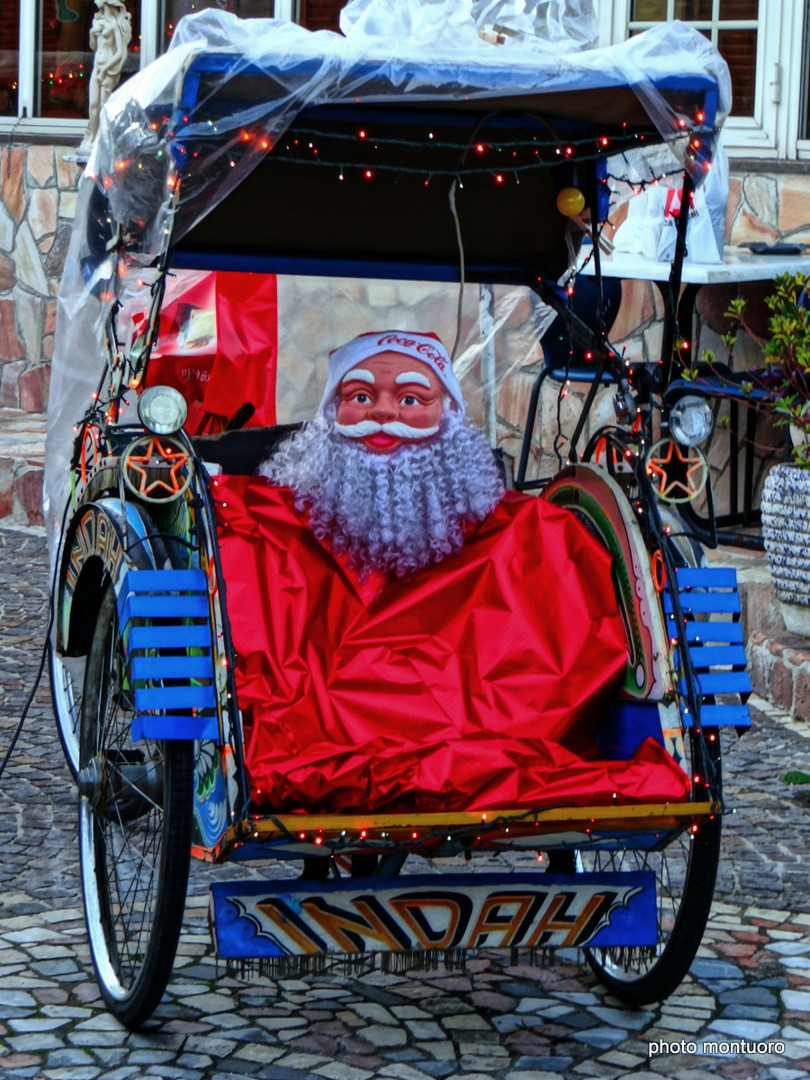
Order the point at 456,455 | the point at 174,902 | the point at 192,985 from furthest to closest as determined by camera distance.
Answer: the point at 456,455 → the point at 192,985 → the point at 174,902

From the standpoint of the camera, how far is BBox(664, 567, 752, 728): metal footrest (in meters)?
3.29

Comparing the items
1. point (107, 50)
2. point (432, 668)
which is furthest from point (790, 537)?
point (107, 50)

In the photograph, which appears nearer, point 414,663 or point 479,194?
point 414,663

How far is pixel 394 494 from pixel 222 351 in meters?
1.71

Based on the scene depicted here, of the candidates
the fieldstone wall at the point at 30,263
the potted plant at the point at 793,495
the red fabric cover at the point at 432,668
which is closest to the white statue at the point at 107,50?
the fieldstone wall at the point at 30,263

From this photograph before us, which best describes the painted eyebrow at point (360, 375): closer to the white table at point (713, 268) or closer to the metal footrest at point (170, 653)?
the metal footrest at point (170, 653)

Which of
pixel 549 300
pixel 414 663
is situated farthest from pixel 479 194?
pixel 414 663

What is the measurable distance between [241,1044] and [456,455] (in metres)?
1.39

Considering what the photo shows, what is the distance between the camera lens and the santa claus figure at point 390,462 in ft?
12.5

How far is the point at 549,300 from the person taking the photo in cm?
457

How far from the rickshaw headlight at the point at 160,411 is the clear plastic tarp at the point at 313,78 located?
0.38 meters

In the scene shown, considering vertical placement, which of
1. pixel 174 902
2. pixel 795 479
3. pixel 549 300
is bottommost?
pixel 174 902

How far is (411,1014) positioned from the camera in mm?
3490

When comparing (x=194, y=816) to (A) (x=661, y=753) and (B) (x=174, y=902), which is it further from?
(A) (x=661, y=753)
